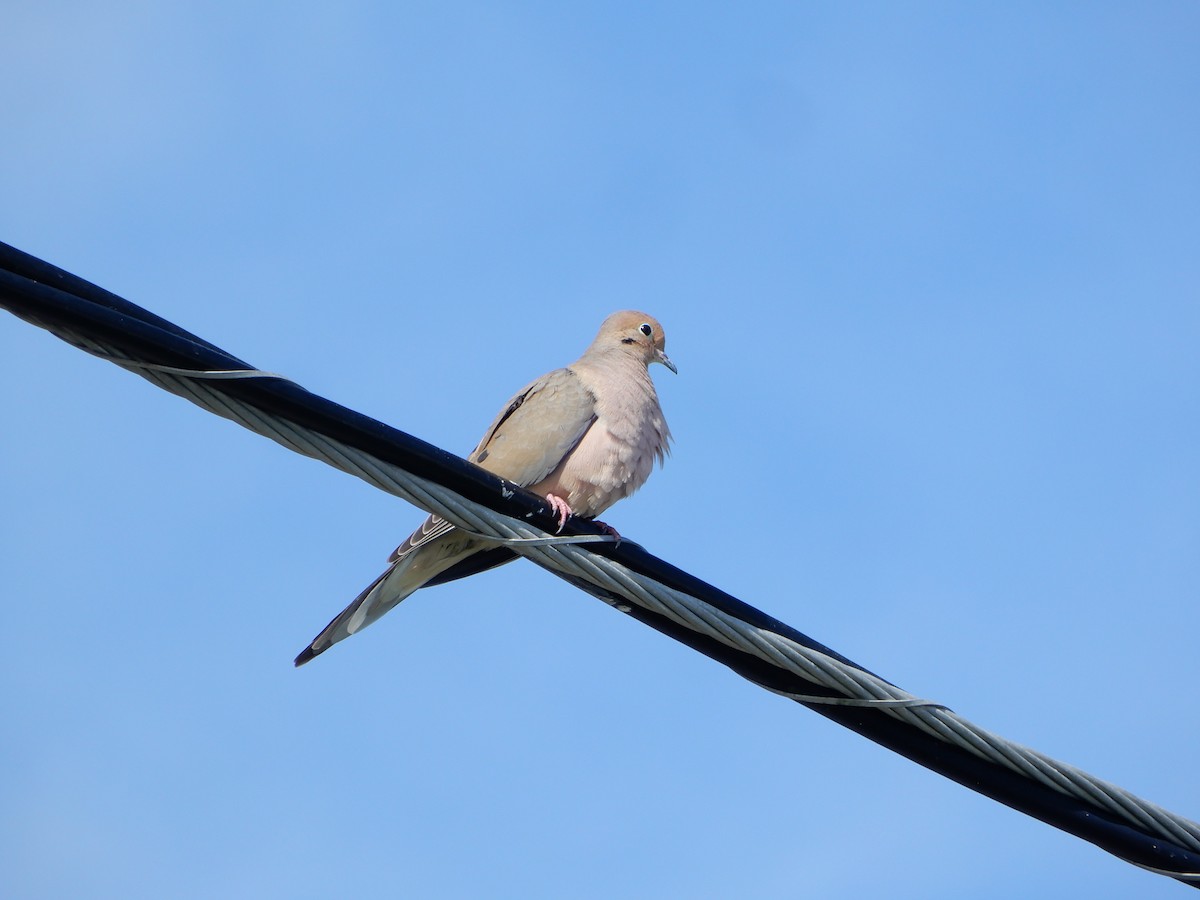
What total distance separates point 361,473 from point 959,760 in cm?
151

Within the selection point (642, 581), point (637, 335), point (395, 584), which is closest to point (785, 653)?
point (642, 581)

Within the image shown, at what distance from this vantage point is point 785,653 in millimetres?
3014

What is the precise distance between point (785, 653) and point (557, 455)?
222cm

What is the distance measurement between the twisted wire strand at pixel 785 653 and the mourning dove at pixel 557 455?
159 cm

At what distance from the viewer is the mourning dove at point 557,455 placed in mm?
4676

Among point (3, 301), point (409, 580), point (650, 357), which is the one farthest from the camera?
point (650, 357)

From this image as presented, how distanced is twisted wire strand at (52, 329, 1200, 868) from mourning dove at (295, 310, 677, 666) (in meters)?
1.59

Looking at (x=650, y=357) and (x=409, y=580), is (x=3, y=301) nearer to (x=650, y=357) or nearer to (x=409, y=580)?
(x=409, y=580)

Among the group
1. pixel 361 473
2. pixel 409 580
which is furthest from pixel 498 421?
pixel 361 473

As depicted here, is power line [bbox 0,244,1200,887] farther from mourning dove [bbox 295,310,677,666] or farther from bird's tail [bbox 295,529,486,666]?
mourning dove [bbox 295,310,677,666]

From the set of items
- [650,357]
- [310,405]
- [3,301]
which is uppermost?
[650,357]

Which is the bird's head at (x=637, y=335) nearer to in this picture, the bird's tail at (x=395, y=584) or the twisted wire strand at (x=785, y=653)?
the bird's tail at (x=395, y=584)

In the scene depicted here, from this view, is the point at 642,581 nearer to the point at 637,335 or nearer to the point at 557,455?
the point at 557,455

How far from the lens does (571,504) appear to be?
526cm
